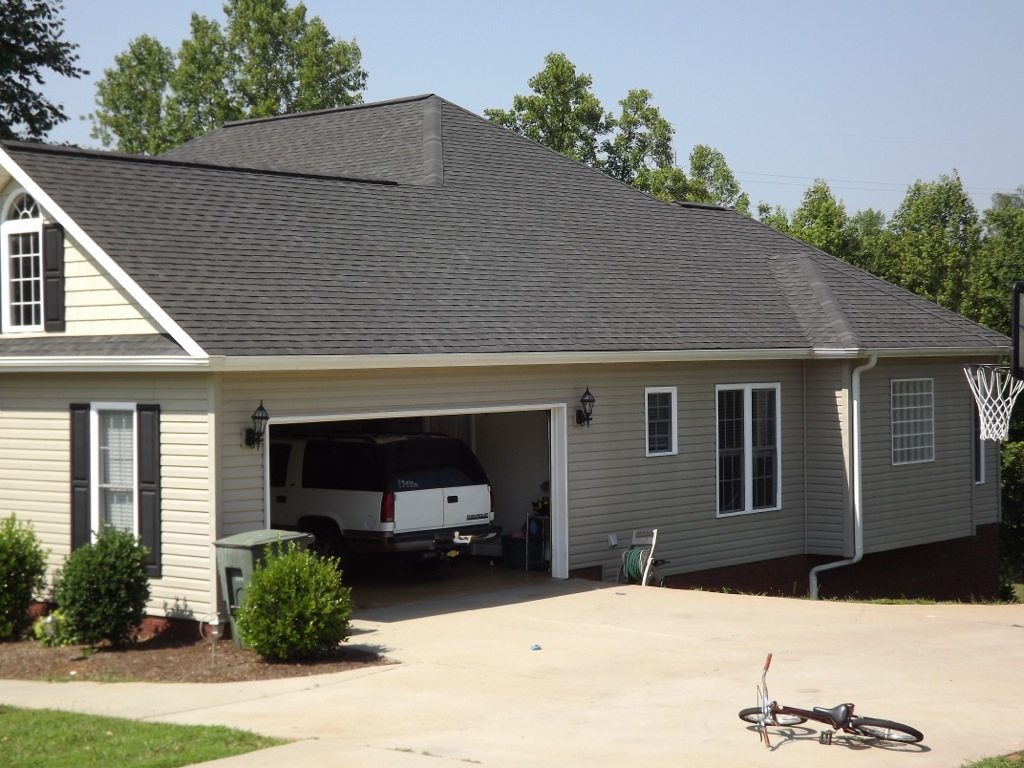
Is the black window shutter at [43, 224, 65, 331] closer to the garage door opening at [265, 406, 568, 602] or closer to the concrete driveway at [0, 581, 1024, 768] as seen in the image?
the garage door opening at [265, 406, 568, 602]

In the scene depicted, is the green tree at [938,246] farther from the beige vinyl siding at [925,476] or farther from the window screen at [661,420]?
the window screen at [661,420]

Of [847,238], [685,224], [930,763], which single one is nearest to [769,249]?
[685,224]

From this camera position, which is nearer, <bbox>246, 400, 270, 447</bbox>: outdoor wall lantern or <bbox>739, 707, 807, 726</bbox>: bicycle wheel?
<bbox>739, 707, 807, 726</bbox>: bicycle wheel

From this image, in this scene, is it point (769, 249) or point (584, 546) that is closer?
point (584, 546)

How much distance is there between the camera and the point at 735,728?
10203mm

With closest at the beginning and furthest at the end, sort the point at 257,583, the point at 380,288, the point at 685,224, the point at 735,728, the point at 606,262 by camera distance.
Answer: the point at 735,728, the point at 257,583, the point at 380,288, the point at 606,262, the point at 685,224

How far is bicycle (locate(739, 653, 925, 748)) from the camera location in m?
9.48

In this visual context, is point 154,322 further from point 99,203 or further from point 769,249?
point 769,249

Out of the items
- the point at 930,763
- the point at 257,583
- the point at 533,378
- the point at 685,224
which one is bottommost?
the point at 930,763

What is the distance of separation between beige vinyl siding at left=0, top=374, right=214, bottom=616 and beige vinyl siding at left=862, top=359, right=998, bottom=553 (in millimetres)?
11641

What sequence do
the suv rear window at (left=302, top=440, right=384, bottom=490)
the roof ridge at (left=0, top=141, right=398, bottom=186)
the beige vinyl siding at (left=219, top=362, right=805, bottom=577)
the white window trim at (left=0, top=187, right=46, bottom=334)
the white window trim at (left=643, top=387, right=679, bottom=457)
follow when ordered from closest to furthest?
the beige vinyl siding at (left=219, top=362, right=805, bottom=577), the roof ridge at (left=0, top=141, right=398, bottom=186), the white window trim at (left=0, top=187, right=46, bottom=334), the suv rear window at (left=302, top=440, right=384, bottom=490), the white window trim at (left=643, top=387, right=679, bottom=457)

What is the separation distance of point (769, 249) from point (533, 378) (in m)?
9.21

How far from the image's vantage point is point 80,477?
15594 millimetres

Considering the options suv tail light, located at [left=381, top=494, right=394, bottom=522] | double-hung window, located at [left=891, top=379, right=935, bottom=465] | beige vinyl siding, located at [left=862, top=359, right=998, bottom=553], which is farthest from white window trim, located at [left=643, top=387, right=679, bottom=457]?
double-hung window, located at [left=891, top=379, right=935, bottom=465]
